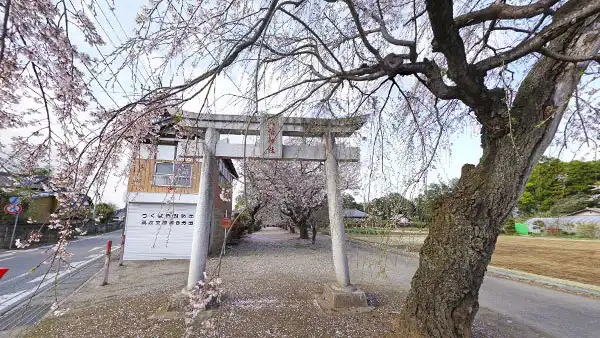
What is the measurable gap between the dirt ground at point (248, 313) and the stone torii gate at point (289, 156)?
0.60m

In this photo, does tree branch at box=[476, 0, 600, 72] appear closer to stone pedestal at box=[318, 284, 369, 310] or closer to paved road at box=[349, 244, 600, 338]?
stone pedestal at box=[318, 284, 369, 310]

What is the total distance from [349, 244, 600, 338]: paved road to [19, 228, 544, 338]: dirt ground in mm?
450

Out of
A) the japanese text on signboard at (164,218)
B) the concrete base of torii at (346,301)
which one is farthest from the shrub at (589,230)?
the japanese text on signboard at (164,218)

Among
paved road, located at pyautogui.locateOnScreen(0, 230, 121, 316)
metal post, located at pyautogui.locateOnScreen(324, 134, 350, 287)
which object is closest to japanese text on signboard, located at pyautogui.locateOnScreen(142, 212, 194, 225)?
paved road, located at pyautogui.locateOnScreen(0, 230, 121, 316)

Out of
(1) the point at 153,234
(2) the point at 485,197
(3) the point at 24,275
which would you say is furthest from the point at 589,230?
(3) the point at 24,275

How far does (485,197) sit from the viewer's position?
2672mm

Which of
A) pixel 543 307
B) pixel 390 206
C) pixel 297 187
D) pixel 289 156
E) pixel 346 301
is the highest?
pixel 297 187

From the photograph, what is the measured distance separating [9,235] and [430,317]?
16162mm

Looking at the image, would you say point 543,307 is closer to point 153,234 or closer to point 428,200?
point 428,200

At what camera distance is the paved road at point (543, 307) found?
433 centimetres

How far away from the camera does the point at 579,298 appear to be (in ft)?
19.4

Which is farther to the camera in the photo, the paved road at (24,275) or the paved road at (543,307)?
Answer: the paved road at (24,275)

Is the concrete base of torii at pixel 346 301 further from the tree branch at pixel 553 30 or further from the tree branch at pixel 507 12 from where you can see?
the tree branch at pixel 507 12

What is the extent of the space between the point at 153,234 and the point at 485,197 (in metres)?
10.6
